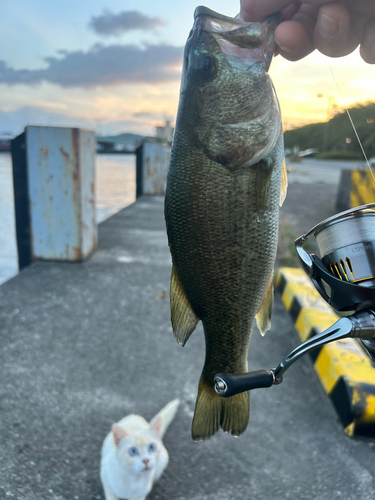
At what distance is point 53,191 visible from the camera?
5.26 m

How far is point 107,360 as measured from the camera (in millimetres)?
3367

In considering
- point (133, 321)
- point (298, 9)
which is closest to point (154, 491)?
point (133, 321)

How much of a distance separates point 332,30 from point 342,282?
1.07 m

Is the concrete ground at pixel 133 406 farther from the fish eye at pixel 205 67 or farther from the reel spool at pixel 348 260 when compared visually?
the fish eye at pixel 205 67

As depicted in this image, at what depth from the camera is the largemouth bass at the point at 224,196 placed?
1217 mm

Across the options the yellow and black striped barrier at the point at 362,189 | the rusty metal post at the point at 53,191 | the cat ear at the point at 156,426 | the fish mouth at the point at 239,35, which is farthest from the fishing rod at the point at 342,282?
the yellow and black striped barrier at the point at 362,189

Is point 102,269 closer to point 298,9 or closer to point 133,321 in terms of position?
point 133,321

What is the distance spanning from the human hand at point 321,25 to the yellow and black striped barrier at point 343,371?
4.99ft

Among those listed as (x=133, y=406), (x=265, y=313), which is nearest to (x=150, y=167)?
(x=133, y=406)

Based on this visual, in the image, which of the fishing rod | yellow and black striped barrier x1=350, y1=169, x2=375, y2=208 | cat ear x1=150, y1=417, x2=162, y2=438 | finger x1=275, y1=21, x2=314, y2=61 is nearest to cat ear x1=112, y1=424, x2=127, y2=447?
cat ear x1=150, y1=417, x2=162, y2=438

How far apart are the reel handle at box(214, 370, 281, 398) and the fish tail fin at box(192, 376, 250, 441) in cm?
25

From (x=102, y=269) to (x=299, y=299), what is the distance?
2.67 metres

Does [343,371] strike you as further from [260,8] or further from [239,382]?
[260,8]

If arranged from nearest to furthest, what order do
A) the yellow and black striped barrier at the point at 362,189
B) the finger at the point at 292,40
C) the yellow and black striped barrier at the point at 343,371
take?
the finger at the point at 292,40
the yellow and black striped barrier at the point at 343,371
the yellow and black striped barrier at the point at 362,189
